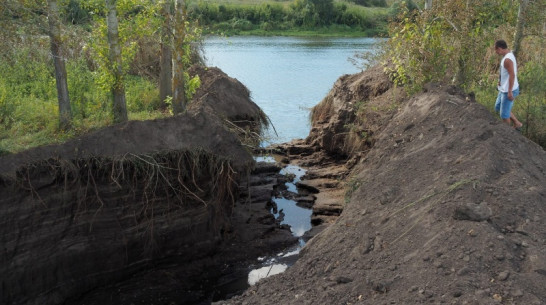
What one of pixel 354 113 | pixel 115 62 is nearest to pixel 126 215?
pixel 115 62

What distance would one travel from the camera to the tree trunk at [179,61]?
1138 cm

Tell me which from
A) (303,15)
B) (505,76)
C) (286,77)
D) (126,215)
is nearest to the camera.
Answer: (126,215)

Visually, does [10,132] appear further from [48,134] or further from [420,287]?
[420,287]

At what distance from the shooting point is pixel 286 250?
36.9 ft

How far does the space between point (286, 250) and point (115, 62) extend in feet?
17.0

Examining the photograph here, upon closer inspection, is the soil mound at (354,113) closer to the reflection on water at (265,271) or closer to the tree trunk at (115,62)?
the reflection on water at (265,271)

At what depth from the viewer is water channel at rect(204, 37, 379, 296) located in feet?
41.1

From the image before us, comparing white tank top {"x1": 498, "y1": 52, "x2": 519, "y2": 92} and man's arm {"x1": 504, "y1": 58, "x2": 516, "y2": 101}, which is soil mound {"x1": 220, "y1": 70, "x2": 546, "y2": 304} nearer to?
white tank top {"x1": 498, "y1": 52, "x2": 519, "y2": 92}

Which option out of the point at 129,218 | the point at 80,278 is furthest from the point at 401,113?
the point at 80,278

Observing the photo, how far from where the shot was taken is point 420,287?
6.05 metres

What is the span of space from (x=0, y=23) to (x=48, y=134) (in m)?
2.57

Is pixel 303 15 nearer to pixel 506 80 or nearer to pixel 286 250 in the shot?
pixel 506 80

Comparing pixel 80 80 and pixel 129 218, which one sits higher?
pixel 80 80

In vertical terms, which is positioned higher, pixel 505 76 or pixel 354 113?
pixel 505 76
